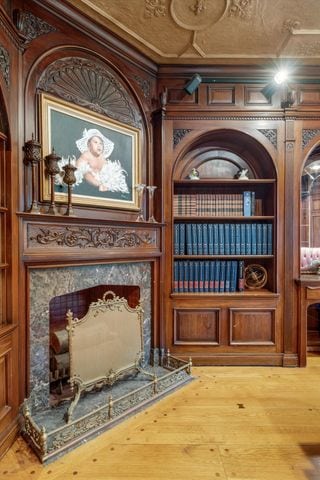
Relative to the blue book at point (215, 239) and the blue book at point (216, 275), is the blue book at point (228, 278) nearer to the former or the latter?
the blue book at point (216, 275)

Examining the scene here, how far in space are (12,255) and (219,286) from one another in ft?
6.43

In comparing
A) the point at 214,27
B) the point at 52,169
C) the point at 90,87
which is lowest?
the point at 52,169

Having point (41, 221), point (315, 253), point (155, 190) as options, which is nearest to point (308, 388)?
point (315, 253)

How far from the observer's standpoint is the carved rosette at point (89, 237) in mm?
1789

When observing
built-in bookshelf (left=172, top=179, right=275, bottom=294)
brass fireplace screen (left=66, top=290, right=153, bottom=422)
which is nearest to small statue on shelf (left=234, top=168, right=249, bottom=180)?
built-in bookshelf (left=172, top=179, right=275, bottom=294)

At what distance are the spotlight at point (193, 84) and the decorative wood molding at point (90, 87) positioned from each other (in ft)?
1.77

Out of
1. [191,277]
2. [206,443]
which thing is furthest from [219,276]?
[206,443]

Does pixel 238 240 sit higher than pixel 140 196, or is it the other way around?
pixel 140 196

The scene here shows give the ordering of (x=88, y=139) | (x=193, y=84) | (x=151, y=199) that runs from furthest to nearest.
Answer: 1. (x=151, y=199)
2. (x=193, y=84)
3. (x=88, y=139)

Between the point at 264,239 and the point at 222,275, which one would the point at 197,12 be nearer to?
the point at 264,239

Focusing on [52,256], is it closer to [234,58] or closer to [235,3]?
[235,3]

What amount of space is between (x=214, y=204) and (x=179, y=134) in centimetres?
81

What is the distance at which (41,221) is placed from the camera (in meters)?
1.78

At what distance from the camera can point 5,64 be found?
1622 millimetres
